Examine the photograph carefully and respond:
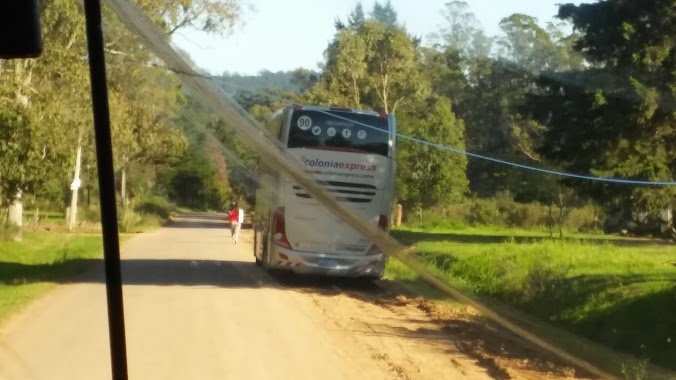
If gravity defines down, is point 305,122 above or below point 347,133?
above

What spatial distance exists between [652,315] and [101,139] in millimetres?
11596

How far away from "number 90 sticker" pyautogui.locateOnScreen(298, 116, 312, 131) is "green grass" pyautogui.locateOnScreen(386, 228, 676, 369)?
7.61 feet

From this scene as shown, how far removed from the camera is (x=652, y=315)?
14.5m

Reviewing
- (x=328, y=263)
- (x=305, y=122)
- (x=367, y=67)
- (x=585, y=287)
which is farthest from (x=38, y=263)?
(x=585, y=287)

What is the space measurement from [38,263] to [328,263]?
9.35 metres

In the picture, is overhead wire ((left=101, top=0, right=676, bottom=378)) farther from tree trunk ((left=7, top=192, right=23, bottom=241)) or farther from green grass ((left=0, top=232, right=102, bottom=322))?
tree trunk ((left=7, top=192, right=23, bottom=241))

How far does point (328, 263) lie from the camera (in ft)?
62.5

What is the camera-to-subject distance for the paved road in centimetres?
1105

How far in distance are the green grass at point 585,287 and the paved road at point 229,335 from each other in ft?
3.48

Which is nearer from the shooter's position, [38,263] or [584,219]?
[38,263]

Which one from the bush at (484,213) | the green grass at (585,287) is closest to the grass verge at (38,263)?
the green grass at (585,287)

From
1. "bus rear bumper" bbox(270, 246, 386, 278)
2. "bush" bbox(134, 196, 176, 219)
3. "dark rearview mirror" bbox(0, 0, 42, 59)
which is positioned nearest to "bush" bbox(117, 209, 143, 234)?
"bush" bbox(134, 196, 176, 219)

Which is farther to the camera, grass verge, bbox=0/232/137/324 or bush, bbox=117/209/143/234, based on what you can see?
bush, bbox=117/209/143/234

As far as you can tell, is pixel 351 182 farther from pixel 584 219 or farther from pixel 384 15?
pixel 584 219
